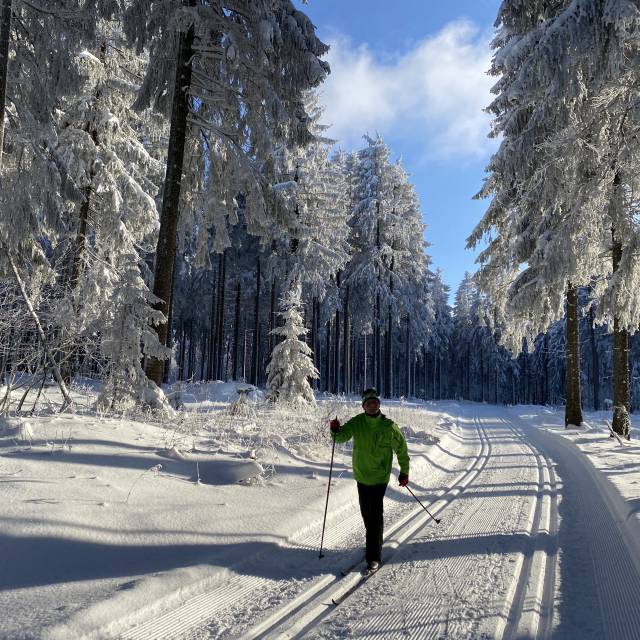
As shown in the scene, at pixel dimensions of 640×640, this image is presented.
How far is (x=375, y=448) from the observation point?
177 inches

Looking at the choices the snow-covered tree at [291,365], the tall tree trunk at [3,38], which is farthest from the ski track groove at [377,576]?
the tall tree trunk at [3,38]

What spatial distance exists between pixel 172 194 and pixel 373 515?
24.2 ft

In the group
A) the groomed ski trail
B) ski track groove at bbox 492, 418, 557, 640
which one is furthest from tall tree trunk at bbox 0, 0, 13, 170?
ski track groove at bbox 492, 418, 557, 640

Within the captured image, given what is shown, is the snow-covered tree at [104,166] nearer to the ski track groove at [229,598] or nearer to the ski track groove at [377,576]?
the ski track groove at [229,598]

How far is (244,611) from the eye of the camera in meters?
3.25

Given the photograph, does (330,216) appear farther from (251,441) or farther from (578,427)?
(251,441)

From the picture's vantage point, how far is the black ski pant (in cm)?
419

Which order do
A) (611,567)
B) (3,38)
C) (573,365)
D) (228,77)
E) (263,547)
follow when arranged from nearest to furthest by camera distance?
(611,567), (263,547), (3,38), (228,77), (573,365)

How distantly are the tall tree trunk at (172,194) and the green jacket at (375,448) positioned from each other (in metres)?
5.41

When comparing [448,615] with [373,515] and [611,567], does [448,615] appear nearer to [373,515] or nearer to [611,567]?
[373,515]

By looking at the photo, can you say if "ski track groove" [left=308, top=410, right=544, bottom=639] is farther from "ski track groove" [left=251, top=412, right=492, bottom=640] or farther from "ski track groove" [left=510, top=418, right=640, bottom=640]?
"ski track groove" [left=510, top=418, right=640, bottom=640]

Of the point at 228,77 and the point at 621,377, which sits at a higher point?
the point at 228,77

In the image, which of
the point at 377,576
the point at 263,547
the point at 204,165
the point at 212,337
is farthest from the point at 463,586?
the point at 212,337

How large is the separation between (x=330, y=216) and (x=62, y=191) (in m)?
16.3
